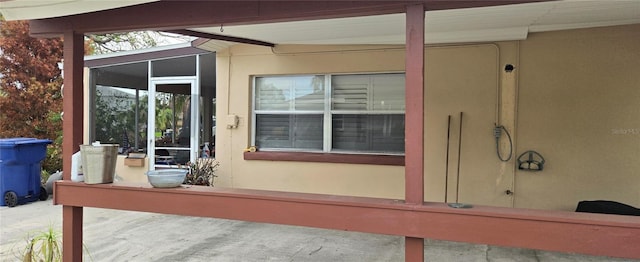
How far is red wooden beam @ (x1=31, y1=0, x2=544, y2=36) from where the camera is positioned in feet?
9.23

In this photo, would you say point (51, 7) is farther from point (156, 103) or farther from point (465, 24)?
point (156, 103)

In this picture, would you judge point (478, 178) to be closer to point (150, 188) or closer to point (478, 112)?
point (478, 112)

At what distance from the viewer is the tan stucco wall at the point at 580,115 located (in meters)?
4.78

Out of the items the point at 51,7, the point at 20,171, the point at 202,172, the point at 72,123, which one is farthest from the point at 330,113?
the point at 20,171

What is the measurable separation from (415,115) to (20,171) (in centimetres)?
699

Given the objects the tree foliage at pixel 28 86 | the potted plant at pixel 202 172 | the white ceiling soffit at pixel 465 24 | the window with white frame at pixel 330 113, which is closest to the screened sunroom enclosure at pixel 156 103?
the potted plant at pixel 202 172

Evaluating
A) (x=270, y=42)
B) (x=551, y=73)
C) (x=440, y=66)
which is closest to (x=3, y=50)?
(x=270, y=42)

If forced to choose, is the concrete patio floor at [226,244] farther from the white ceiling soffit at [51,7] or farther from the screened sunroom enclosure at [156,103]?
the white ceiling soffit at [51,7]

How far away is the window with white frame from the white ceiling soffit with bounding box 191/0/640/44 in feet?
2.24

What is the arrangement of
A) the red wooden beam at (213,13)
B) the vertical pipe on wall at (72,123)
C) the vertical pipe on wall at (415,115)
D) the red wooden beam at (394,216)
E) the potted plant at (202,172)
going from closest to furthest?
1. the red wooden beam at (394,216)
2. the vertical pipe on wall at (415,115)
3. the red wooden beam at (213,13)
4. the vertical pipe on wall at (72,123)
5. the potted plant at (202,172)

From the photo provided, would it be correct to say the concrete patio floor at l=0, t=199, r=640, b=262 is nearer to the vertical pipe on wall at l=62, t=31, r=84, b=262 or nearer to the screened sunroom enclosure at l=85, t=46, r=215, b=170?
the vertical pipe on wall at l=62, t=31, r=84, b=262

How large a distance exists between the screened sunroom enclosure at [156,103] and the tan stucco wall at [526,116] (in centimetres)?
217

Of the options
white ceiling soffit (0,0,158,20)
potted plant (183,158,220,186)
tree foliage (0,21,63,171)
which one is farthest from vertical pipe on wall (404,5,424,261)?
tree foliage (0,21,63,171)

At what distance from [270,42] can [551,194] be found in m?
3.96
